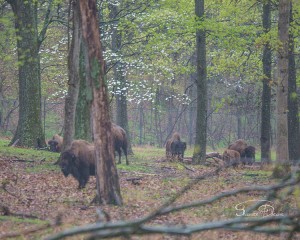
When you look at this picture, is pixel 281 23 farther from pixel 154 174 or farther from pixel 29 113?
pixel 29 113

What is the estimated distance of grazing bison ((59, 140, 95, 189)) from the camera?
1730cm

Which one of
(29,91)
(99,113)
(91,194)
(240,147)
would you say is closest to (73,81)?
(91,194)

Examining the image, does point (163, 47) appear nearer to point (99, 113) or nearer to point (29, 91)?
point (29, 91)

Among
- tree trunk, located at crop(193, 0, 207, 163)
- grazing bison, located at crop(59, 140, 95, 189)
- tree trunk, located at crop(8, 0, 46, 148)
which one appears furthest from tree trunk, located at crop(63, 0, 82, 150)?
tree trunk, located at crop(193, 0, 207, 163)

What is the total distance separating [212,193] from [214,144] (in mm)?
38945

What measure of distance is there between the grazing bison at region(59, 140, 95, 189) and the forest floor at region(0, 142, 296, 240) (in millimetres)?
309

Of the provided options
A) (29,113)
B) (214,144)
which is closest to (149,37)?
(29,113)

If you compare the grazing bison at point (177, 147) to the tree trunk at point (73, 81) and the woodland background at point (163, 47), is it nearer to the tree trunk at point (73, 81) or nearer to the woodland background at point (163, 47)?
the woodland background at point (163, 47)

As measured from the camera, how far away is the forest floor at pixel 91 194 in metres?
10.8

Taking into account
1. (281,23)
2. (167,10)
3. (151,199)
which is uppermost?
(167,10)

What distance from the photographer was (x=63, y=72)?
40.7 meters

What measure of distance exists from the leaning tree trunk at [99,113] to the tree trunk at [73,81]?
18.4ft

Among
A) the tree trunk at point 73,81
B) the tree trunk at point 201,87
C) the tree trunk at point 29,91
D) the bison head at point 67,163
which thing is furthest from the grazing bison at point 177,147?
the bison head at point 67,163

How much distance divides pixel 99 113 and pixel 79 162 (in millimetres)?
4246
